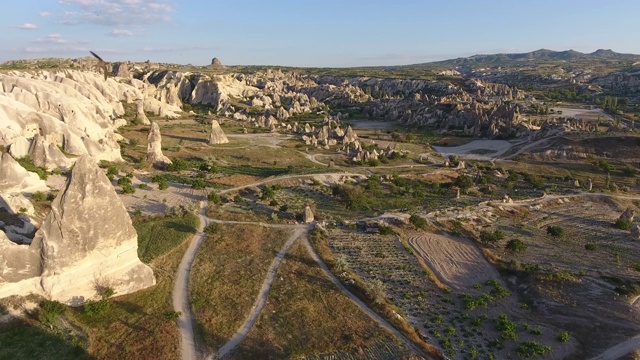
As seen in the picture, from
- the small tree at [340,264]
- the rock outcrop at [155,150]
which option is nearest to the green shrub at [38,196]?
the rock outcrop at [155,150]

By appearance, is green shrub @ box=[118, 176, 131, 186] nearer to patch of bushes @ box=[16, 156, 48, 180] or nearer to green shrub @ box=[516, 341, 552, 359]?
patch of bushes @ box=[16, 156, 48, 180]

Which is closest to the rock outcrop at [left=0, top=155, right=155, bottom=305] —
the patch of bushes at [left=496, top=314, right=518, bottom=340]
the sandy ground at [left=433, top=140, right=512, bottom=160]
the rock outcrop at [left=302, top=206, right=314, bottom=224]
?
the rock outcrop at [left=302, top=206, right=314, bottom=224]

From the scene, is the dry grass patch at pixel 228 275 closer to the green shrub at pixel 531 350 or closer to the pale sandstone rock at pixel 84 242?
the pale sandstone rock at pixel 84 242

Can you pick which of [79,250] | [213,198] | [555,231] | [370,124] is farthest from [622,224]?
[370,124]

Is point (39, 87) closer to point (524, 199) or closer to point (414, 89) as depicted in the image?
point (524, 199)

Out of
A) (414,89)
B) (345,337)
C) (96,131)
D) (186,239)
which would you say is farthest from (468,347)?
(414,89)

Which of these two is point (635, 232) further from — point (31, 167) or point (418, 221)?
point (31, 167)
